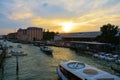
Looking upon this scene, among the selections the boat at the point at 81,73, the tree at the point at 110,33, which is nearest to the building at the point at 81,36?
the tree at the point at 110,33

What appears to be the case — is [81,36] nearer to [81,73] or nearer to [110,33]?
[110,33]

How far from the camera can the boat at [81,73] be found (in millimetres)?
24344

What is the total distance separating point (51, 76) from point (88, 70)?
12.4 meters

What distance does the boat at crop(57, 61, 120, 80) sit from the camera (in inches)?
958

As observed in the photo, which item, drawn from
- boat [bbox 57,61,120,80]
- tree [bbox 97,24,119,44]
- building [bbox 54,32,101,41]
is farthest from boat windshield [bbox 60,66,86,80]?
building [bbox 54,32,101,41]

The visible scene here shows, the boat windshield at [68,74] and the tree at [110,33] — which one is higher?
the tree at [110,33]

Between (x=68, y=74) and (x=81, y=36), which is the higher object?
(x=81, y=36)

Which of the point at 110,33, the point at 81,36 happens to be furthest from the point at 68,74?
the point at 81,36

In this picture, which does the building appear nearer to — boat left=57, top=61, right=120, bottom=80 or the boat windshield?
the boat windshield

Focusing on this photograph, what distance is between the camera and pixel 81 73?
26.7 metres

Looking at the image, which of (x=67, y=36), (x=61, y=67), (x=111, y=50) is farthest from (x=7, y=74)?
(x=67, y=36)

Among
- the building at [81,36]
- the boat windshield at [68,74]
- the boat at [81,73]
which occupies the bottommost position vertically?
the boat windshield at [68,74]

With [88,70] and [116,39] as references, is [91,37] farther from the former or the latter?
[88,70]

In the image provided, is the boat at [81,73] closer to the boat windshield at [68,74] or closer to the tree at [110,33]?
the boat windshield at [68,74]
